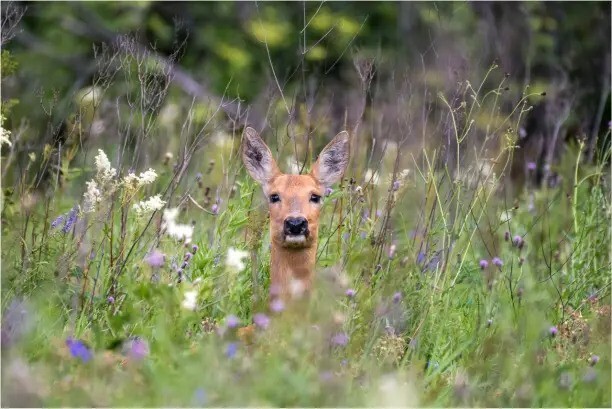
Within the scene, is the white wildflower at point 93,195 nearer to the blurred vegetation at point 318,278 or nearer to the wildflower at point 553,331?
the blurred vegetation at point 318,278

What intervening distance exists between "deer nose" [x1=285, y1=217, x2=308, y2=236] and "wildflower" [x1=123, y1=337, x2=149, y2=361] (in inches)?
39.3

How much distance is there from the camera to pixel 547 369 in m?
4.40

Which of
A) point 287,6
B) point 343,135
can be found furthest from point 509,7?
point 343,135

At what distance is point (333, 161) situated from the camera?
604 centimetres

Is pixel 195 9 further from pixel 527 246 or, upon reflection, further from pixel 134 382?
pixel 134 382

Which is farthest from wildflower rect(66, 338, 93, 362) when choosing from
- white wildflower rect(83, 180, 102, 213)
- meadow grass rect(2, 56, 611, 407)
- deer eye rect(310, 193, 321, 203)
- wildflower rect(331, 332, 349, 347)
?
deer eye rect(310, 193, 321, 203)

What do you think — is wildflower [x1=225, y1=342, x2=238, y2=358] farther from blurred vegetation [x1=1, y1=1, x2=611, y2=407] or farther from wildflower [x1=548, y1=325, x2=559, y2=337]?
wildflower [x1=548, y1=325, x2=559, y2=337]

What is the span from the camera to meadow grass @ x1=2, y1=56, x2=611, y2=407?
4051 mm

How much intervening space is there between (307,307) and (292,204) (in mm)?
1295

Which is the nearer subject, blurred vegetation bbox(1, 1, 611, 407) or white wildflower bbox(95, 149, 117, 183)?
blurred vegetation bbox(1, 1, 611, 407)

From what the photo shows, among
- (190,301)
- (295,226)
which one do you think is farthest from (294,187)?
(190,301)

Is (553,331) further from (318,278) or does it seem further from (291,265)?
(291,265)

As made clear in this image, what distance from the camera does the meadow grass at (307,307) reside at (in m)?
4.05

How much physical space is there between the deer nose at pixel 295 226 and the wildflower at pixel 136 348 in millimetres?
999
